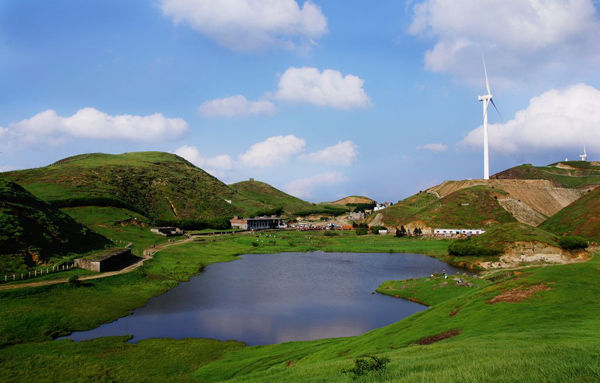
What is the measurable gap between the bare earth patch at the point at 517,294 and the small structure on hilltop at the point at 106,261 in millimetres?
69896

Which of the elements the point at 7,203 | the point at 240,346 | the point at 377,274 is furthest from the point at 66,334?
the point at 377,274

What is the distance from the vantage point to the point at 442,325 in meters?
35.3

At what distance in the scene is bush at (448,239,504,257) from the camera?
99.6m

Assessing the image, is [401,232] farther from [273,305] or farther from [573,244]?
[273,305]

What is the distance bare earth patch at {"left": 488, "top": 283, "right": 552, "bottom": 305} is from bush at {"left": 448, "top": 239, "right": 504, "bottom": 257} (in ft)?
212

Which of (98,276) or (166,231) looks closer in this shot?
(98,276)

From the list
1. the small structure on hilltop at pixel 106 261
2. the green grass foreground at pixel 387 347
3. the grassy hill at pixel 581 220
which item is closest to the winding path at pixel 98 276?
the small structure on hilltop at pixel 106 261

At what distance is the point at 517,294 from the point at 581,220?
10624 centimetres

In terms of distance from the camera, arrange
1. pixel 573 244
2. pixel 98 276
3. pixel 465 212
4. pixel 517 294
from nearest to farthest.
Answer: pixel 517 294 < pixel 98 276 < pixel 573 244 < pixel 465 212

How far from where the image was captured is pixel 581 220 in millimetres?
120625

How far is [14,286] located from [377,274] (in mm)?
70240

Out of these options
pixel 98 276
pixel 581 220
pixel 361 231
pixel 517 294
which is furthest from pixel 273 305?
pixel 361 231

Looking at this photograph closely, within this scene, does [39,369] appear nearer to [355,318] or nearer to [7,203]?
[355,318]

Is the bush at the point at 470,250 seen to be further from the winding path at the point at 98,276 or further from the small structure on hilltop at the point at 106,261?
the small structure on hilltop at the point at 106,261
